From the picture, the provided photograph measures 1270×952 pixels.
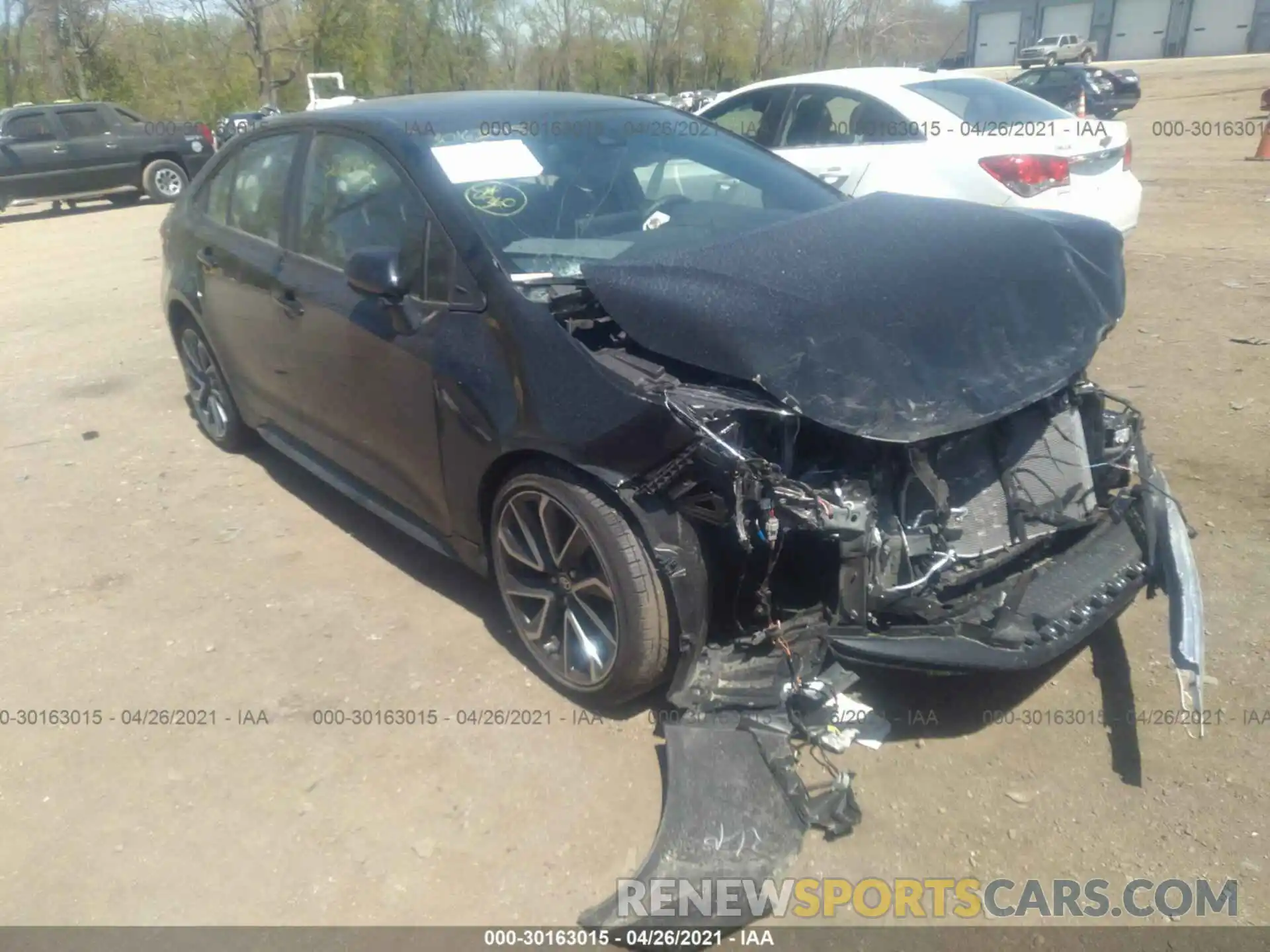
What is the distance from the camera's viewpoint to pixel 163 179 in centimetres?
1789

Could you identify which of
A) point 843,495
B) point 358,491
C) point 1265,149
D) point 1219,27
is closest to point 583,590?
point 843,495

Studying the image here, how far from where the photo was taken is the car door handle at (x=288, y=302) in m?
3.84

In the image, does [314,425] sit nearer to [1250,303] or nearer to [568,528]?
[568,528]

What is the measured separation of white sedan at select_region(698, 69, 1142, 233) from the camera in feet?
21.0

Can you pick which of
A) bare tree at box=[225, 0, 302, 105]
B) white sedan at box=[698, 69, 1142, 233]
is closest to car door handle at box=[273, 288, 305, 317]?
white sedan at box=[698, 69, 1142, 233]

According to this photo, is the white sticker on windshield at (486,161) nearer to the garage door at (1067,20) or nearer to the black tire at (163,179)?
the black tire at (163,179)

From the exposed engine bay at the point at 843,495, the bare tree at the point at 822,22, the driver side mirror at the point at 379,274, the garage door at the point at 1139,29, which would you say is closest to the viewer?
the exposed engine bay at the point at 843,495

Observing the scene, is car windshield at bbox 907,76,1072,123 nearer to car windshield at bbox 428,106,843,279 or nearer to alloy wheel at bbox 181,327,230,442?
car windshield at bbox 428,106,843,279

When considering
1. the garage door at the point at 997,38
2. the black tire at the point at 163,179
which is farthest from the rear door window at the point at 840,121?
the garage door at the point at 997,38

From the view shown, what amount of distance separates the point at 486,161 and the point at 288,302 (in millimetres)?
1072

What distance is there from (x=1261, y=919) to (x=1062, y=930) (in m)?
0.46

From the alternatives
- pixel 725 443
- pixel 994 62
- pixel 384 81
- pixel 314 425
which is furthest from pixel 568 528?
pixel 994 62

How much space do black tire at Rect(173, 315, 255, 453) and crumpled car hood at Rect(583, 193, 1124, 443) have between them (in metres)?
2.93

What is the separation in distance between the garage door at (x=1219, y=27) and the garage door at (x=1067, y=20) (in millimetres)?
6292
